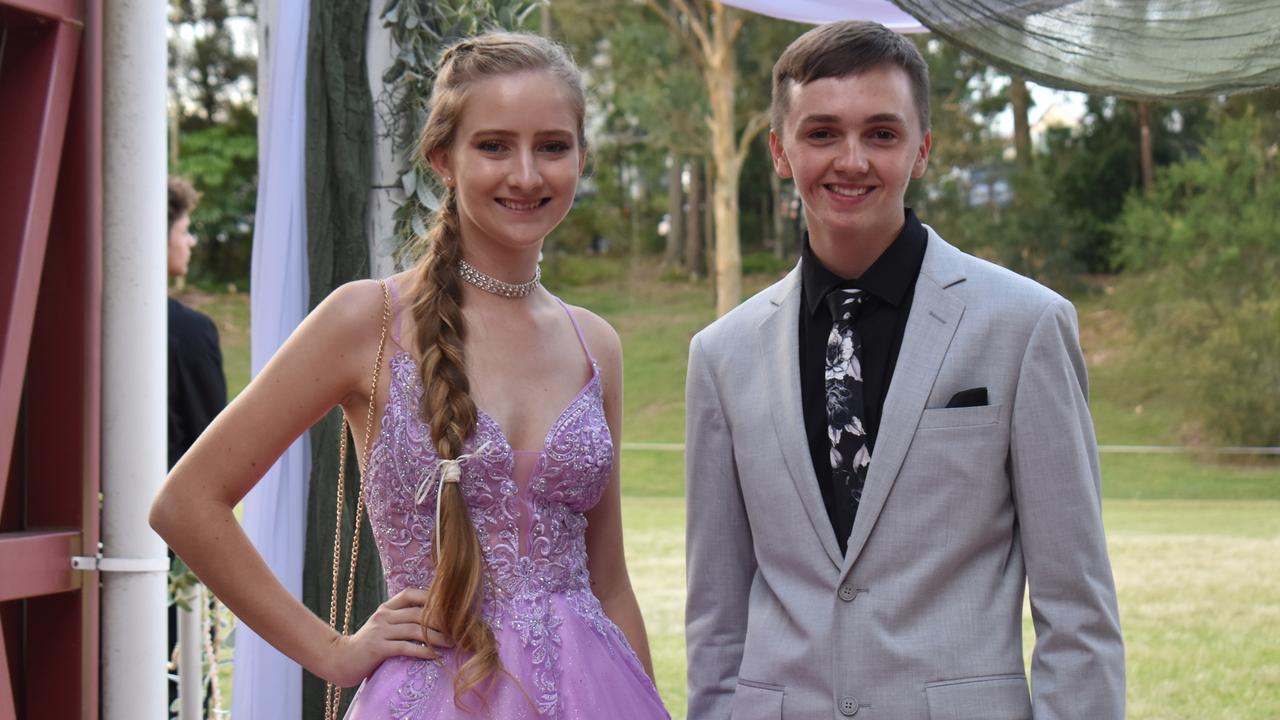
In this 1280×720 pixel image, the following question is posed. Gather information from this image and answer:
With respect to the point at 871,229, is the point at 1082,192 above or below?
above

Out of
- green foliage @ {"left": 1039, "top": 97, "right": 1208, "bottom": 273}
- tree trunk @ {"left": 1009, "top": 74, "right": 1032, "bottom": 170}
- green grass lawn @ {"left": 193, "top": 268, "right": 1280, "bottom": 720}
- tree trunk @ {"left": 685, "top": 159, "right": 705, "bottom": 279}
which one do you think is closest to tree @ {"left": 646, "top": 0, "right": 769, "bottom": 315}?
green grass lawn @ {"left": 193, "top": 268, "right": 1280, "bottom": 720}

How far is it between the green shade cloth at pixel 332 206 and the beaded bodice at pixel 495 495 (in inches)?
40.2

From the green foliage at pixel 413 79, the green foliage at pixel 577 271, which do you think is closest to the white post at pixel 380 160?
the green foliage at pixel 413 79

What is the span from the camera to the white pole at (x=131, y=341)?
3.06 metres

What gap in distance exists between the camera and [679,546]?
523 inches

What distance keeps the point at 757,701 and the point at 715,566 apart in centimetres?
23

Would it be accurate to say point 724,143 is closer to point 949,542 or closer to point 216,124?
point 216,124

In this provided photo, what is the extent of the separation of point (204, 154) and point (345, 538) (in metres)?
25.9

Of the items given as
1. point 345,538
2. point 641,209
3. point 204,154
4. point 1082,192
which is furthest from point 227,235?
point 345,538

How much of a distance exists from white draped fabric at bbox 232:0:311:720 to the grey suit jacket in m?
1.35

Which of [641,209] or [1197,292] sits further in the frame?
[641,209]

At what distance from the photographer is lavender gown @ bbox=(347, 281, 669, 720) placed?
2.18m

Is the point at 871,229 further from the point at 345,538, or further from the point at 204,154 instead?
the point at 204,154

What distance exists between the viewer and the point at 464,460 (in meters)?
2.19
